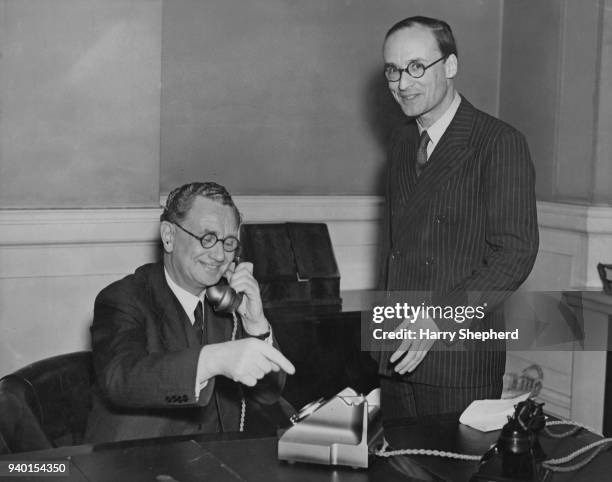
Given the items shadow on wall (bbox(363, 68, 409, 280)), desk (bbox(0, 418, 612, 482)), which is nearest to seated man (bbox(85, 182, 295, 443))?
desk (bbox(0, 418, 612, 482))

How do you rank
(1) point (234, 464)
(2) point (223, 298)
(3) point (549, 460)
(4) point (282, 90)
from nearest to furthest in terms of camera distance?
(1) point (234, 464)
(3) point (549, 460)
(2) point (223, 298)
(4) point (282, 90)

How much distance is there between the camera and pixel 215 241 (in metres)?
2.61

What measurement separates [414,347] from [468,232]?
0.41 meters

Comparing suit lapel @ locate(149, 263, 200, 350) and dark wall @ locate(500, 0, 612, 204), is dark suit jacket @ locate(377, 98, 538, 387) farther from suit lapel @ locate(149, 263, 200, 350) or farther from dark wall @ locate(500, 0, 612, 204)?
dark wall @ locate(500, 0, 612, 204)

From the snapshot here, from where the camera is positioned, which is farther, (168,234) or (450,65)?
(450,65)

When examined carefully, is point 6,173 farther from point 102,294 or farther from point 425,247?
point 425,247

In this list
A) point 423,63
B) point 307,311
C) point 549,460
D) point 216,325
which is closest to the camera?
point 549,460

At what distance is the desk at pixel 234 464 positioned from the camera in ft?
6.15

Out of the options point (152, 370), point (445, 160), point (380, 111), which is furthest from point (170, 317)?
point (380, 111)


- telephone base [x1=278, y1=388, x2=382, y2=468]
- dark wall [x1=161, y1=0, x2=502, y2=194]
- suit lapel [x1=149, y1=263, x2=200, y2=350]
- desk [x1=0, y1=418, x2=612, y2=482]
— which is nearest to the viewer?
desk [x1=0, y1=418, x2=612, y2=482]

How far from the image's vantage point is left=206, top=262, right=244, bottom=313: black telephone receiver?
2.59 meters

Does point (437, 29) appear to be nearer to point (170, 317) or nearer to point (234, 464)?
point (170, 317)

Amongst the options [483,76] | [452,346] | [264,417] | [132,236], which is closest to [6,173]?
[132,236]

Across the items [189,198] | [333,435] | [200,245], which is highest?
[189,198]
